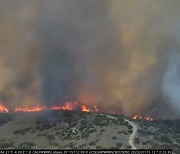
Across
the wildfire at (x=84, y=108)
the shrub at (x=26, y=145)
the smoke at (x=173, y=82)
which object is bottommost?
the shrub at (x=26, y=145)

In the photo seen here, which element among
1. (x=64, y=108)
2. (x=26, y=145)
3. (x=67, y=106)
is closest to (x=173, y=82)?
(x=67, y=106)

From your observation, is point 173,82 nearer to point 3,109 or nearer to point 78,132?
point 78,132

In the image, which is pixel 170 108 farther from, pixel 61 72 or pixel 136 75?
pixel 61 72

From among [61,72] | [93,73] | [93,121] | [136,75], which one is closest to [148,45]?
[136,75]

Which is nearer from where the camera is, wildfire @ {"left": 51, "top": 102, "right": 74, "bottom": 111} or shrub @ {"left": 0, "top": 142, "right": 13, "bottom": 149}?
shrub @ {"left": 0, "top": 142, "right": 13, "bottom": 149}

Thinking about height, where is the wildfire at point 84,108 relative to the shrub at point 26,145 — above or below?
above

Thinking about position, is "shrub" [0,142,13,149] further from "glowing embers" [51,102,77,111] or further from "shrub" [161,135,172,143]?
"shrub" [161,135,172,143]

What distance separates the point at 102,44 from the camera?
87125 mm

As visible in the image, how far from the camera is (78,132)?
6225cm

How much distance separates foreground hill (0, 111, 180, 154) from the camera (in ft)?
180

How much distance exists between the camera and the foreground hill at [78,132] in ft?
180

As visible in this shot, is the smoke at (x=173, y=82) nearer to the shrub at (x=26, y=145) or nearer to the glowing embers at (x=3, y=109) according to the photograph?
the shrub at (x=26, y=145)

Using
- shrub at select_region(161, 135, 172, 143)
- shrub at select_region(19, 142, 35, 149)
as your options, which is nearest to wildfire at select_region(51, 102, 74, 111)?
shrub at select_region(19, 142, 35, 149)

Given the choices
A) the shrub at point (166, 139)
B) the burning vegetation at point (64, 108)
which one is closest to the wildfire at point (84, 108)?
the burning vegetation at point (64, 108)
